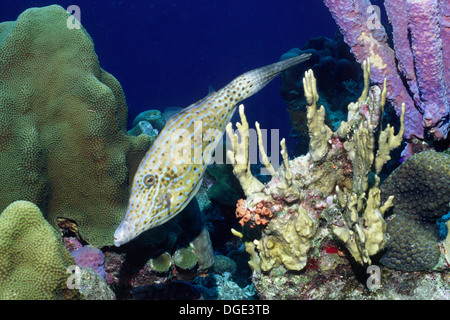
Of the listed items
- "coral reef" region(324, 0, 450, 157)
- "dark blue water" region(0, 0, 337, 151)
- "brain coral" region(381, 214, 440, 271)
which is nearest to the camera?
"brain coral" region(381, 214, 440, 271)

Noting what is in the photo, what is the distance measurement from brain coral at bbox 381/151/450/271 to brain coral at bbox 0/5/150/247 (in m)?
3.89

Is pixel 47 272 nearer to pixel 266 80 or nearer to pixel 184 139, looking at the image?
pixel 184 139

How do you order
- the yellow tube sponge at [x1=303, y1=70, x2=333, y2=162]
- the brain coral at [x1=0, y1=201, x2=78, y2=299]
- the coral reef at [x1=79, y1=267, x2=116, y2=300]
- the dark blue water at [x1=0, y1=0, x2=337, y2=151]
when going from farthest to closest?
the dark blue water at [x1=0, y1=0, x2=337, y2=151]
the yellow tube sponge at [x1=303, y1=70, x2=333, y2=162]
the coral reef at [x1=79, y1=267, x2=116, y2=300]
the brain coral at [x1=0, y1=201, x2=78, y2=299]

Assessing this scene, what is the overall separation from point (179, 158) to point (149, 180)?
1.47ft

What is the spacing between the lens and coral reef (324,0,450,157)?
3.55m

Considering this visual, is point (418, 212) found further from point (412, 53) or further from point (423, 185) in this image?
point (412, 53)

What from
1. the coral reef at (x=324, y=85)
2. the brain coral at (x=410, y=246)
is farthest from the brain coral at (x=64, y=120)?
the coral reef at (x=324, y=85)

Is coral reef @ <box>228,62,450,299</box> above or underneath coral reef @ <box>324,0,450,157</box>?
underneath

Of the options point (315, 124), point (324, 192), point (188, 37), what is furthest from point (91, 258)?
point (188, 37)

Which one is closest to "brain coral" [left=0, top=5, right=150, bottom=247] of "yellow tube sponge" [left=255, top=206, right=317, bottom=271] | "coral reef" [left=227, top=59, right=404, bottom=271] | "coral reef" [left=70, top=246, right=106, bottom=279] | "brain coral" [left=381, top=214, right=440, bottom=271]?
"coral reef" [left=70, top=246, right=106, bottom=279]

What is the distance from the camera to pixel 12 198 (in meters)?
3.63

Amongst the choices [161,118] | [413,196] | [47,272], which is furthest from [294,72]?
[47,272]

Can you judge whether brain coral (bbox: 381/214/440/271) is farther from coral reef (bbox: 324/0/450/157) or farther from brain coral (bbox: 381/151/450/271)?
coral reef (bbox: 324/0/450/157)

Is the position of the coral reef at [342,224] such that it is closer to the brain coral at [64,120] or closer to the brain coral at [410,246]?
the brain coral at [410,246]
